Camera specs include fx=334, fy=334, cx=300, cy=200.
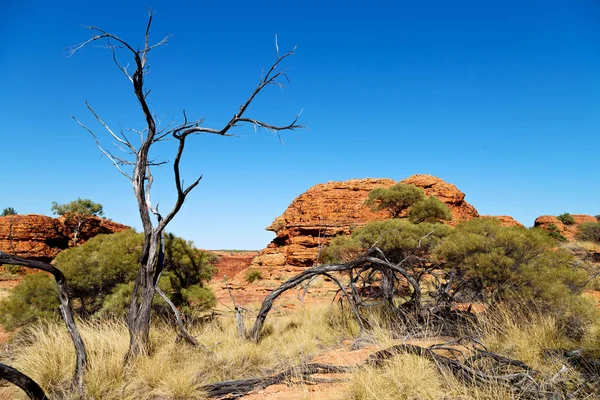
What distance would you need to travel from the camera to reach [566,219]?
137ft

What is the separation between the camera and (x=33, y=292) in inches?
303

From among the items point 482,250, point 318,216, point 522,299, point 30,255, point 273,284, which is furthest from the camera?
point 318,216

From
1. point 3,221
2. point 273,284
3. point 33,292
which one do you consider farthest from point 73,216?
point 33,292

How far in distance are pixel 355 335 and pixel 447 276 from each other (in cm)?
257

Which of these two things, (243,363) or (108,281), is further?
(108,281)

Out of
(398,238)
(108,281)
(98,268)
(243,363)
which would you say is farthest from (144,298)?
(398,238)

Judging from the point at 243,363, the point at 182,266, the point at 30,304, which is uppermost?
the point at 182,266

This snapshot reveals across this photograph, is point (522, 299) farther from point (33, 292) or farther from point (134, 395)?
point (33, 292)

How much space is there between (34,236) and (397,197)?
28095 millimetres

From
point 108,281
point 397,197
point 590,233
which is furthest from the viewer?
point 590,233

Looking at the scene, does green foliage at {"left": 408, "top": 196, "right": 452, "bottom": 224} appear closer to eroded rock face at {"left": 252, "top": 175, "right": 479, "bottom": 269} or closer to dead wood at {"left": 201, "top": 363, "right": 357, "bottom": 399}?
eroded rock face at {"left": 252, "top": 175, "right": 479, "bottom": 269}

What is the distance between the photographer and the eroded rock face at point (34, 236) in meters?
25.5

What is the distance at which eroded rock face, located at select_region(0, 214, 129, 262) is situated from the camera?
25.5 metres

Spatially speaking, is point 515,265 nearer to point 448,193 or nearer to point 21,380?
point 21,380
